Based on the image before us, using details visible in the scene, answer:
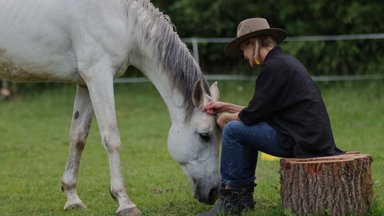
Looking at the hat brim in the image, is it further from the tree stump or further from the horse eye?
the tree stump

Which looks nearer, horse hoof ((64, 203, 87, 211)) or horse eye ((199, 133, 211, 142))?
horse eye ((199, 133, 211, 142))

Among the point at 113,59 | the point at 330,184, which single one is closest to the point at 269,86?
the point at 330,184

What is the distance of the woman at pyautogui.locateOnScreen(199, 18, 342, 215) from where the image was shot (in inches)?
194

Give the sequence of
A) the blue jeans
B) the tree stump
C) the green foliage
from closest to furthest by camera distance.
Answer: the tree stump → the blue jeans → the green foliage

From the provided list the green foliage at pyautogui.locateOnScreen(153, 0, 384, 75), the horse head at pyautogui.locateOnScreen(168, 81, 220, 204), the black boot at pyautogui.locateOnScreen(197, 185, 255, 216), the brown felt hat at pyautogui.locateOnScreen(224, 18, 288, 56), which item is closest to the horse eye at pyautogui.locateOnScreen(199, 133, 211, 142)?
the horse head at pyautogui.locateOnScreen(168, 81, 220, 204)

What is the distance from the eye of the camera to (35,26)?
226 inches

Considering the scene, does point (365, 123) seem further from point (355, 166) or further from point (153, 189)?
point (355, 166)

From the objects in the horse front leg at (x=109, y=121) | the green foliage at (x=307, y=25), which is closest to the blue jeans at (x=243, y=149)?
the horse front leg at (x=109, y=121)

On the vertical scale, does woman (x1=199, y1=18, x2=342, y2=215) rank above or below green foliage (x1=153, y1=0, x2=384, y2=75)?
below

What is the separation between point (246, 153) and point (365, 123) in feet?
17.6

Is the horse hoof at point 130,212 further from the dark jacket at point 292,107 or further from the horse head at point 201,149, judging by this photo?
the dark jacket at point 292,107

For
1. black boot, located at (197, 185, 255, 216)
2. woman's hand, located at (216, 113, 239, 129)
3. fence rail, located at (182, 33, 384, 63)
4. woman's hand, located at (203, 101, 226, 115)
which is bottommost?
black boot, located at (197, 185, 255, 216)

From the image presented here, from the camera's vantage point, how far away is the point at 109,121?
5617 millimetres

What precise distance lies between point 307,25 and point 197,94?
31.2 ft
